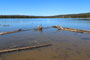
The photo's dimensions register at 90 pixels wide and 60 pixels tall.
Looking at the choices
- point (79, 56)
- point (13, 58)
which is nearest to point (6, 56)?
point (13, 58)

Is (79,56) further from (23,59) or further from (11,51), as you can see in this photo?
(11,51)

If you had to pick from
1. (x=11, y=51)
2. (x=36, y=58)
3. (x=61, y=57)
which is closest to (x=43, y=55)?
(x=36, y=58)

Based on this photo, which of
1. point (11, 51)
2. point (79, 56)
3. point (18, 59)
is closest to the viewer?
point (18, 59)

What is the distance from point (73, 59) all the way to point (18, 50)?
529cm

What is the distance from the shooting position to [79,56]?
8.45 m

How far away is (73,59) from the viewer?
7.90m

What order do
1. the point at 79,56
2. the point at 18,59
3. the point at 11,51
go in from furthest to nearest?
the point at 11,51
the point at 79,56
the point at 18,59

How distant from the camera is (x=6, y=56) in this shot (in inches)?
330

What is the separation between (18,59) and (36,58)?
1480 mm

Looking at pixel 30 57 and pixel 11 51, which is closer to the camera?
pixel 30 57

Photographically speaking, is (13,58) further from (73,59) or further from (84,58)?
(84,58)

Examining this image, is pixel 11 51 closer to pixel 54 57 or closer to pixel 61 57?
pixel 54 57

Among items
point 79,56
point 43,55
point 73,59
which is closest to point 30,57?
point 43,55

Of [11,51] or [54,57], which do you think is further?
[11,51]
